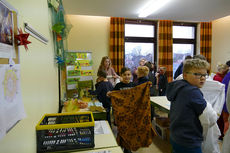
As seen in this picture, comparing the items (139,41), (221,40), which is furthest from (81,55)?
(221,40)

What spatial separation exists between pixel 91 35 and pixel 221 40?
14.4ft

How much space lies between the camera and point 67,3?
365 centimetres

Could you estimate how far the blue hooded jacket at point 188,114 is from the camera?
1280 mm

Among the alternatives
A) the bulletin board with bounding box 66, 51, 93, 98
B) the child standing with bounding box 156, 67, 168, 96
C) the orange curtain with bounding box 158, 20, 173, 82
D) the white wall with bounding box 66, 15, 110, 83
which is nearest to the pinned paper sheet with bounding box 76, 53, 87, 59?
the bulletin board with bounding box 66, 51, 93, 98

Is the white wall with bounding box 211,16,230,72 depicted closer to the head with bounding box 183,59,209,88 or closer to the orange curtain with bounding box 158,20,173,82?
the orange curtain with bounding box 158,20,173,82

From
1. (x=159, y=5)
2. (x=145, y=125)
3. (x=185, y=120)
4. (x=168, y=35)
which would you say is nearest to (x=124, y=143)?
(x=145, y=125)

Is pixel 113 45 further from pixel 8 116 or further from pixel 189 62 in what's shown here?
pixel 8 116

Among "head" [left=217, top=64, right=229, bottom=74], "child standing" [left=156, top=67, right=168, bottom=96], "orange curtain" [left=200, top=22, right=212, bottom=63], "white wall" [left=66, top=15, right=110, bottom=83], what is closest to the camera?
"head" [left=217, top=64, right=229, bottom=74]

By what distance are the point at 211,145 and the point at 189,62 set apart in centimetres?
115

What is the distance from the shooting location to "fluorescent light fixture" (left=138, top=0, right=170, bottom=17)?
Answer: 3.60 metres

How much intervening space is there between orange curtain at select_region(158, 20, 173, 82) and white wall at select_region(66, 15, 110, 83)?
180cm

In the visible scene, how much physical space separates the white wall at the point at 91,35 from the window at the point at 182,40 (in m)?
2.47

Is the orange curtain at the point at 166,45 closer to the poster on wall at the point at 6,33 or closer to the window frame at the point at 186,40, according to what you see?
the window frame at the point at 186,40

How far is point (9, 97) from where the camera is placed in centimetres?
67
